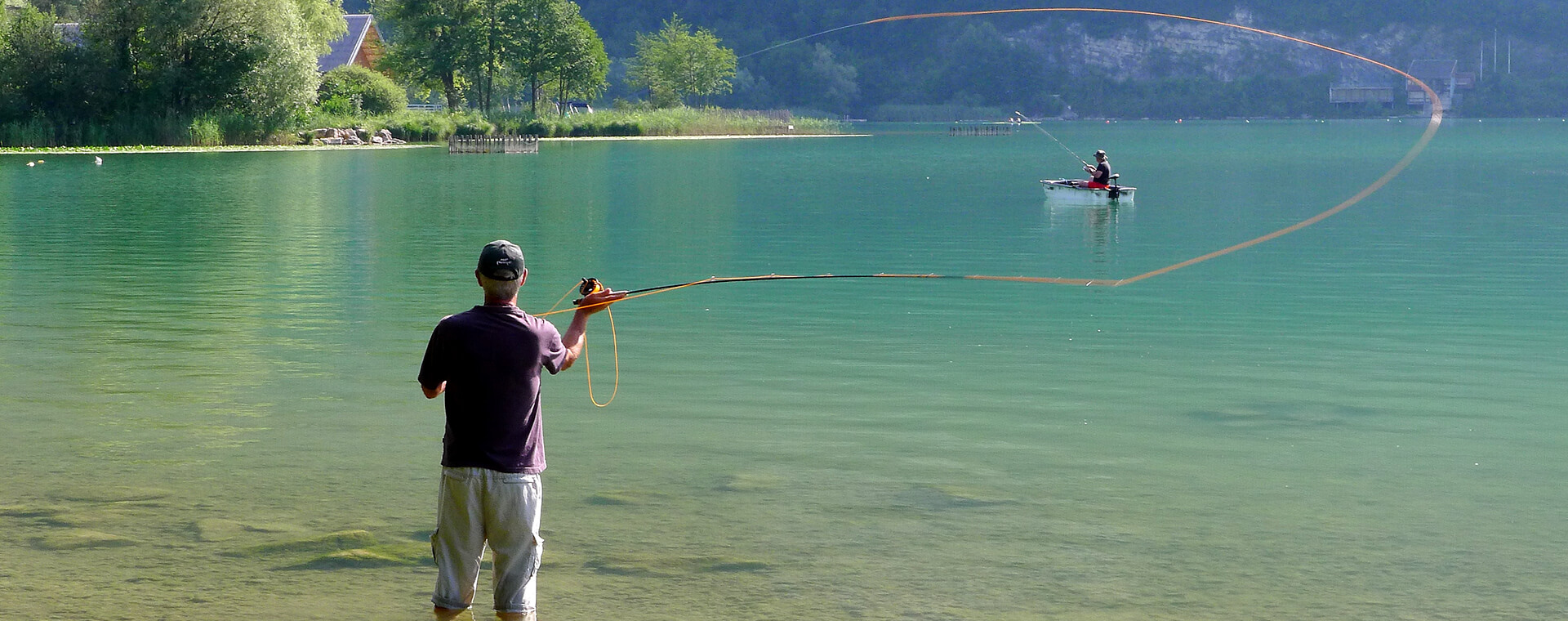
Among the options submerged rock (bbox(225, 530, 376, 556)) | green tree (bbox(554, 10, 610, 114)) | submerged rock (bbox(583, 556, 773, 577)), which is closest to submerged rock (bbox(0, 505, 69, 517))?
submerged rock (bbox(225, 530, 376, 556))

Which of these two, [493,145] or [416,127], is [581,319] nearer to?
[493,145]

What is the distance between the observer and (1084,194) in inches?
1563

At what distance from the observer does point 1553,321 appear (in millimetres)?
18609

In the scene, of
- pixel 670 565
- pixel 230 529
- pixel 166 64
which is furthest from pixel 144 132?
pixel 670 565

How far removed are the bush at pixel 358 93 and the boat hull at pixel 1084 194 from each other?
52.9 metres

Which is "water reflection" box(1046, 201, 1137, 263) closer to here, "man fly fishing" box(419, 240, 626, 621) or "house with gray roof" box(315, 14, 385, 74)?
"man fly fishing" box(419, 240, 626, 621)

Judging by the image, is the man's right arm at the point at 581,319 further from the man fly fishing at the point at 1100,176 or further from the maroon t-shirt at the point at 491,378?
the man fly fishing at the point at 1100,176

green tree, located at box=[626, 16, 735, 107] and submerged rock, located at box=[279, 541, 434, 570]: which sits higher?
green tree, located at box=[626, 16, 735, 107]

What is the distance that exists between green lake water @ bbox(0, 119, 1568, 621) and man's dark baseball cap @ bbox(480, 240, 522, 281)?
1.93 meters

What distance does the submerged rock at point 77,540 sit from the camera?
8.57 metres

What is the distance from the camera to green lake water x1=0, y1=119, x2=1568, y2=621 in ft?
26.7

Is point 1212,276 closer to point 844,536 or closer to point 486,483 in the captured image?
point 844,536

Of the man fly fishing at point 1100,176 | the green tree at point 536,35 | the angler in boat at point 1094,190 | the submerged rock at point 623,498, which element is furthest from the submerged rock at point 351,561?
the green tree at point 536,35

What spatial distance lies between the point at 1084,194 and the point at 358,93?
57144 mm
